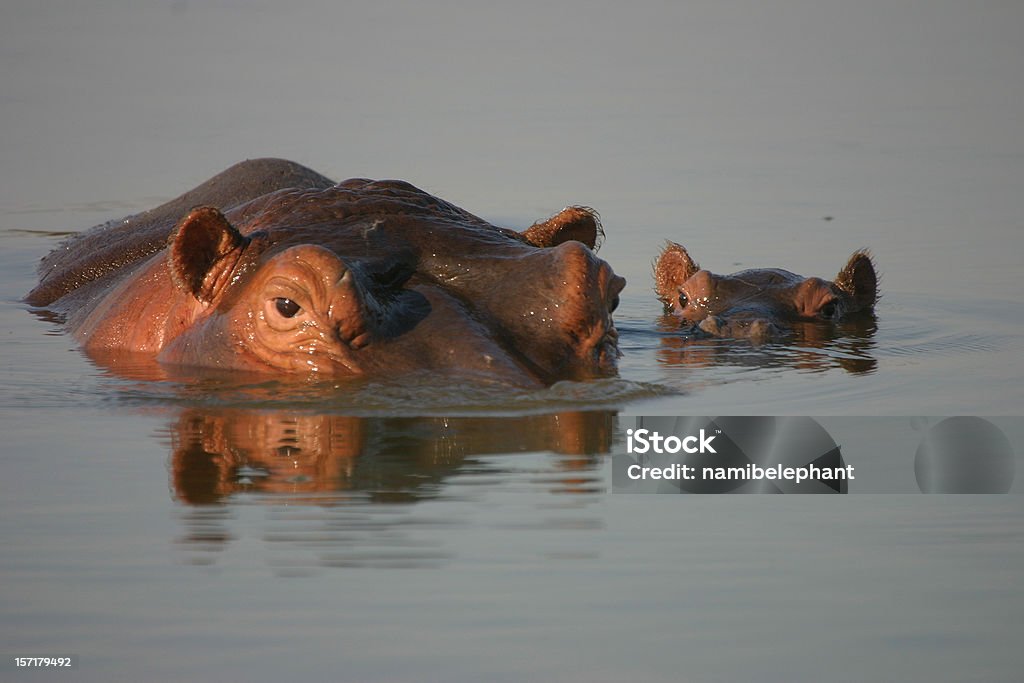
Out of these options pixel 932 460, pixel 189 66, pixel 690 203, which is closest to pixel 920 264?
pixel 690 203

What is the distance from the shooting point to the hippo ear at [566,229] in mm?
8305

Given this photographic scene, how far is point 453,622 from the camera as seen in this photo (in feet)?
14.5

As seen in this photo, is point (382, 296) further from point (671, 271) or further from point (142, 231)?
point (671, 271)

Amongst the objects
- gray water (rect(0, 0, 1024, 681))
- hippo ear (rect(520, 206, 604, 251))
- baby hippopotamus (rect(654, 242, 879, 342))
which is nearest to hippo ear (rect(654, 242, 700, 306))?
baby hippopotamus (rect(654, 242, 879, 342))

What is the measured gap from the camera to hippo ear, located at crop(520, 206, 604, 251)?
8.30m

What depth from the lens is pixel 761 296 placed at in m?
10.5

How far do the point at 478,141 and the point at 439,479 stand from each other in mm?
11005

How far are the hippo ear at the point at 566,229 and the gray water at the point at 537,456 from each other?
732 mm

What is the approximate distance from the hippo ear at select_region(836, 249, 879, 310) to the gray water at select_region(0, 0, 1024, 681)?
16 centimetres

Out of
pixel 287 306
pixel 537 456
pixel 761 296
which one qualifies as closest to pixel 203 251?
pixel 287 306

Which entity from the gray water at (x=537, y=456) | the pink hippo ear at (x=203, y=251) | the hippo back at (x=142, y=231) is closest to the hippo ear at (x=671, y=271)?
the gray water at (x=537, y=456)

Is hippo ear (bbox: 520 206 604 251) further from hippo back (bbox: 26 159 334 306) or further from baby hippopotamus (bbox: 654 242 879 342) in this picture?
hippo back (bbox: 26 159 334 306)

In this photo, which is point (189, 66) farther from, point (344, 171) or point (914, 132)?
point (914, 132)

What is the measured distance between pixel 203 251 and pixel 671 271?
449cm
